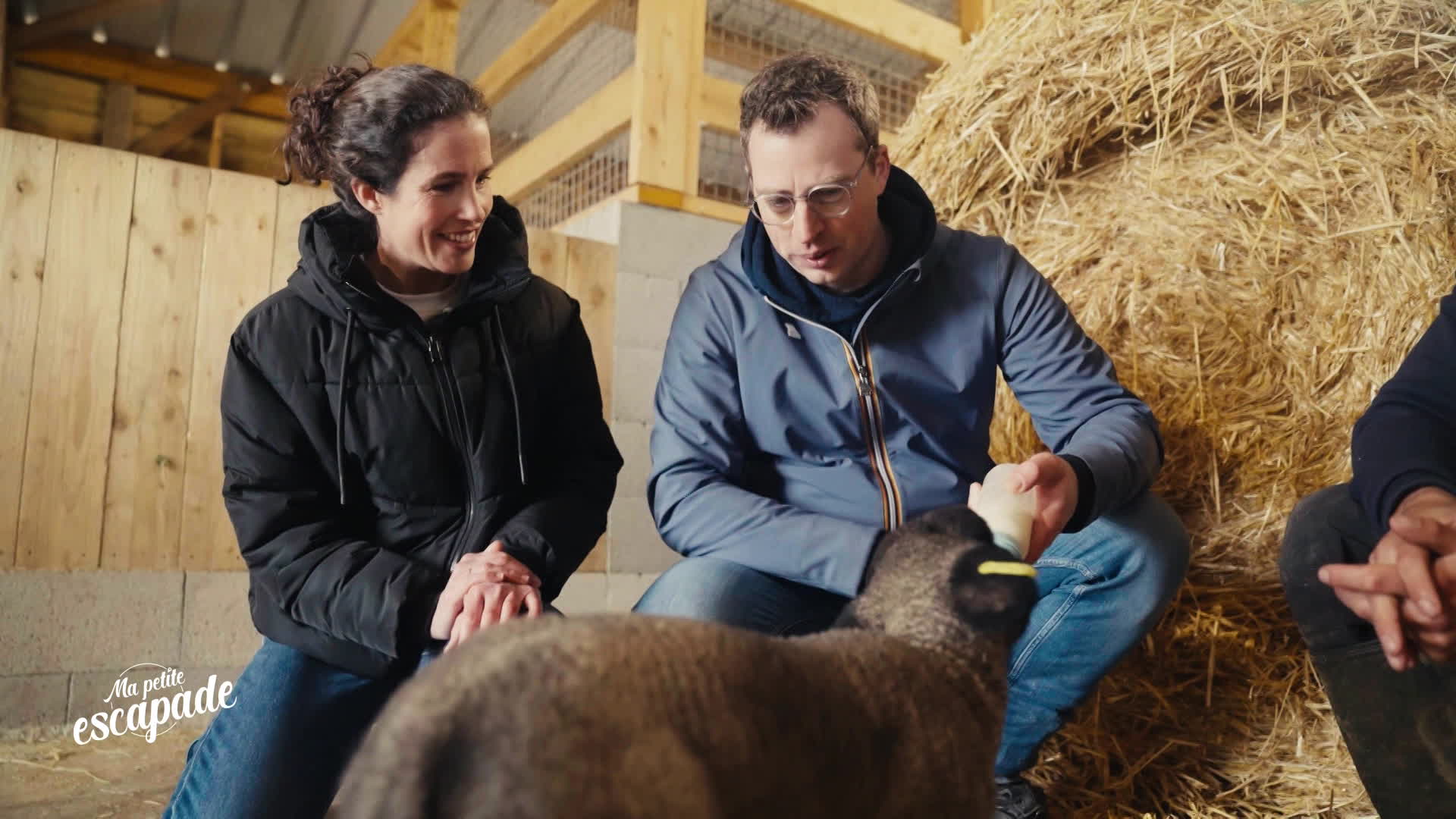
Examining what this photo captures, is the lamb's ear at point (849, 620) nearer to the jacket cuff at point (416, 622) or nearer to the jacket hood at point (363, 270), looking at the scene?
the jacket cuff at point (416, 622)

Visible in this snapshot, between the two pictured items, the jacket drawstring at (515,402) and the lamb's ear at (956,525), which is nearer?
the lamb's ear at (956,525)

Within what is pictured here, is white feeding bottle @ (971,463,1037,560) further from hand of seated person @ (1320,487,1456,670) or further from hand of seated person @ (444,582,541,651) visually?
hand of seated person @ (444,582,541,651)

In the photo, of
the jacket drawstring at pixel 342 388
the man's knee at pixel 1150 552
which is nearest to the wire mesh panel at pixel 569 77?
the jacket drawstring at pixel 342 388

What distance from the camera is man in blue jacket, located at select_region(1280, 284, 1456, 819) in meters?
1.34

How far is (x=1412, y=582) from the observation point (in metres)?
1.32

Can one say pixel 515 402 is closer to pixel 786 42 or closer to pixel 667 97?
pixel 667 97

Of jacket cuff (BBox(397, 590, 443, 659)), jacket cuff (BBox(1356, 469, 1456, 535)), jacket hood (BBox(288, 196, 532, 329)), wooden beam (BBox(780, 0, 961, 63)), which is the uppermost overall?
wooden beam (BBox(780, 0, 961, 63))

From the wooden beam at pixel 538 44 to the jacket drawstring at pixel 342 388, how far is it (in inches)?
129

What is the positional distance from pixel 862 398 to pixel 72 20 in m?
7.19

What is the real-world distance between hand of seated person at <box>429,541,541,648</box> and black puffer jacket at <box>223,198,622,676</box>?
10cm

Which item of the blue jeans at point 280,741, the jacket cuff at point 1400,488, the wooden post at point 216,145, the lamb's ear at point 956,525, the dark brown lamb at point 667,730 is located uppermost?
the wooden post at point 216,145

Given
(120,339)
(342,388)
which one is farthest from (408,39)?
(342,388)

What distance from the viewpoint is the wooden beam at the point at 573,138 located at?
4.34m

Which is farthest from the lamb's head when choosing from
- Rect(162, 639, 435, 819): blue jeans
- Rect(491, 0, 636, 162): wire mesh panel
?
Rect(491, 0, 636, 162): wire mesh panel
